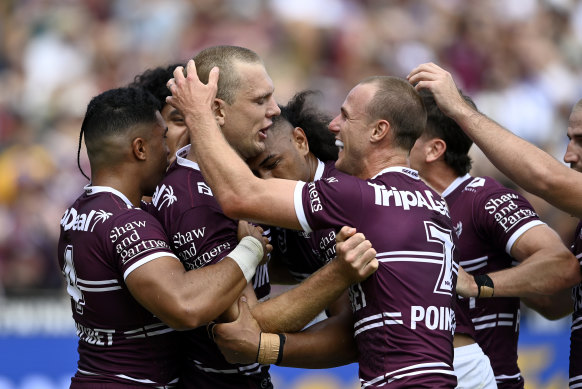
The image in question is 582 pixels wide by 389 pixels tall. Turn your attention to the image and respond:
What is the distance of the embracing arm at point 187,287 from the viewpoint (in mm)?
4617

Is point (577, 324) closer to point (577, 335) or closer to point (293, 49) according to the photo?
point (577, 335)

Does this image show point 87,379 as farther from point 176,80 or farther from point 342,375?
point 342,375

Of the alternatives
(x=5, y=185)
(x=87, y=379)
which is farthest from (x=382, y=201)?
(x=5, y=185)

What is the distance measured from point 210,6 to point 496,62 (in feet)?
14.8

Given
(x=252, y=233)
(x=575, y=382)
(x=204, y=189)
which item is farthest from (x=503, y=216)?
(x=204, y=189)

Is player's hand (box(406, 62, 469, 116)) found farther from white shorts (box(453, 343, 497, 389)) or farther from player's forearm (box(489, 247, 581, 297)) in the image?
white shorts (box(453, 343, 497, 389))

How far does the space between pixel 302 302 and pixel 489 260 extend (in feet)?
5.44

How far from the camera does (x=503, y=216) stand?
5.76 meters

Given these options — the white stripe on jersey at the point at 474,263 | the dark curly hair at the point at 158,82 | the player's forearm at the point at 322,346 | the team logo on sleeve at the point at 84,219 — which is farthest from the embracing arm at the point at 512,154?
the dark curly hair at the point at 158,82

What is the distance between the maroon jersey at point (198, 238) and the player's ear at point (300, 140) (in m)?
0.80

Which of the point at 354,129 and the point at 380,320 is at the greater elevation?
the point at 354,129

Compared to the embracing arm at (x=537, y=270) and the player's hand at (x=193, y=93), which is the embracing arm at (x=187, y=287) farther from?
the embracing arm at (x=537, y=270)

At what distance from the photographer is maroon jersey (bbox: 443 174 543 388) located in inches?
231

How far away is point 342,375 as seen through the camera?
9.08 meters
